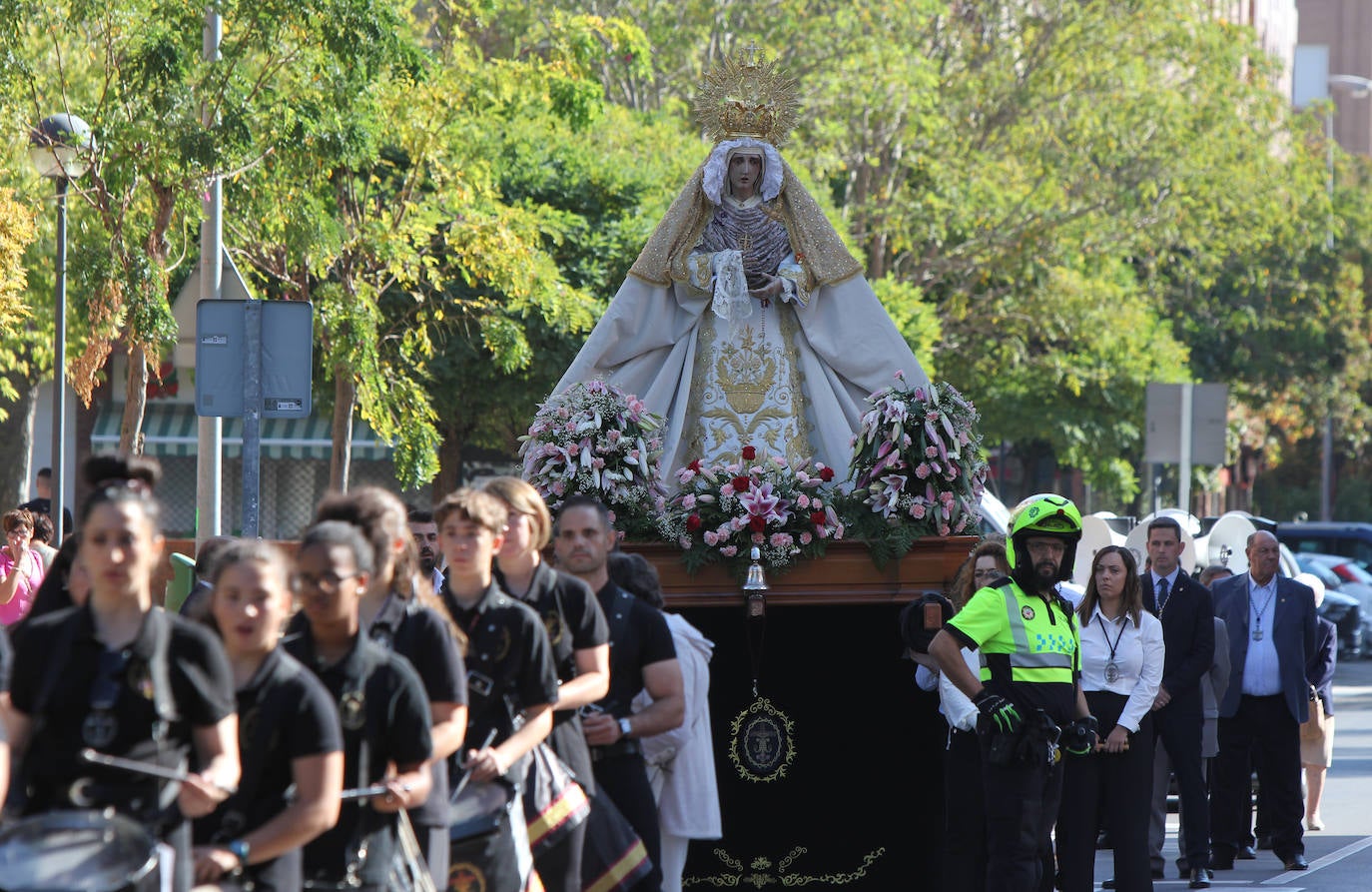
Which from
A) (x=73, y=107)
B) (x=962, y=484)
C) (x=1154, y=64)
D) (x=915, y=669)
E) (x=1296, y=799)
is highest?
(x=1154, y=64)

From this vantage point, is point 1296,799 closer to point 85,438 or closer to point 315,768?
point 315,768

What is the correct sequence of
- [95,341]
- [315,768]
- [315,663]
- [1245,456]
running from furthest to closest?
[1245,456] → [95,341] → [315,663] → [315,768]

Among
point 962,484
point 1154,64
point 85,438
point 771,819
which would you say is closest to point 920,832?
point 771,819

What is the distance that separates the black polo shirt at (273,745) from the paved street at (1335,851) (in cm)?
689

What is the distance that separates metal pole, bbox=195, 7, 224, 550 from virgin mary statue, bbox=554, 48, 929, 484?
4.82 m

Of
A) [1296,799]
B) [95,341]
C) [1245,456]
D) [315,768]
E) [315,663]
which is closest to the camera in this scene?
[315,768]

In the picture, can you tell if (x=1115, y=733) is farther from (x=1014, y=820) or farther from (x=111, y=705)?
(x=111, y=705)

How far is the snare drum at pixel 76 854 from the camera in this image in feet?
15.7

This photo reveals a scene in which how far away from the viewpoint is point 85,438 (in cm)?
3559

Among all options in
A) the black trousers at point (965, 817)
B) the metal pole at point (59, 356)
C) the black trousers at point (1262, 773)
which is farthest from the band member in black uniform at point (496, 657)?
the metal pole at point (59, 356)

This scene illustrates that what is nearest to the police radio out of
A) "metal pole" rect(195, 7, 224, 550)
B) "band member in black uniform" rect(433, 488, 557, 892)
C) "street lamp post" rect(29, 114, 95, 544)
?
"band member in black uniform" rect(433, 488, 557, 892)

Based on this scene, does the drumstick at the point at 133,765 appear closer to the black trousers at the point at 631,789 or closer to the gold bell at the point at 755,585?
the black trousers at the point at 631,789

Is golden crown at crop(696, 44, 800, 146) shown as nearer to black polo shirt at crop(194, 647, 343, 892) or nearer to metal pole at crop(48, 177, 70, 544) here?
black polo shirt at crop(194, 647, 343, 892)

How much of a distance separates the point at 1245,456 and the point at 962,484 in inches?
1998
